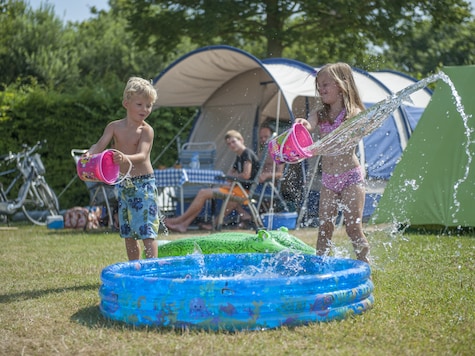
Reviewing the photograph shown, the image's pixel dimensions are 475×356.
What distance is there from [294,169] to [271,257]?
5.14 meters

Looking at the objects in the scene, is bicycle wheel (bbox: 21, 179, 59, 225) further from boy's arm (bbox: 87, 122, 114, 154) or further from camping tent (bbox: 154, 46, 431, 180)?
boy's arm (bbox: 87, 122, 114, 154)

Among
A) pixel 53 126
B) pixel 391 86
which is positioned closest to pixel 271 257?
pixel 391 86

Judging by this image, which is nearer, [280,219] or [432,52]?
[280,219]

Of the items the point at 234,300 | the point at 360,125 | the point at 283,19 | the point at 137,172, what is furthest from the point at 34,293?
the point at 283,19

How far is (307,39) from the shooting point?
16.4m

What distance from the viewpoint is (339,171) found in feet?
14.3

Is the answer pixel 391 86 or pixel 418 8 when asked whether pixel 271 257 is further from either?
pixel 418 8

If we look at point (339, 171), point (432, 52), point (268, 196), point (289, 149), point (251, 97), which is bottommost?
point (268, 196)

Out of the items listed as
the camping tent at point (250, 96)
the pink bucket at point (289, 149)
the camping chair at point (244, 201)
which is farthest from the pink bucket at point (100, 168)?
the camping tent at point (250, 96)

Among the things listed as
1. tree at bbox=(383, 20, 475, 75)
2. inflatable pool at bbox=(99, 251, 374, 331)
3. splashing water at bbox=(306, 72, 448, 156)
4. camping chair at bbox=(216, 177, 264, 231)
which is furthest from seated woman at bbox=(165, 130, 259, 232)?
tree at bbox=(383, 20, 475, 75)

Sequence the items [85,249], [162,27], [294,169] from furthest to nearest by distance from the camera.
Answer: [162,27] < [294,169] < [85,249]

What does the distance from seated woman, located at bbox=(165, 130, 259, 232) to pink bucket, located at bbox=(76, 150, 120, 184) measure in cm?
423

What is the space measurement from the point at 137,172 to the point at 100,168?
0.52 metres

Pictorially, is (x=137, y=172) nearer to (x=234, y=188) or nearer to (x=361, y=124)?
(x=361, y=124)
